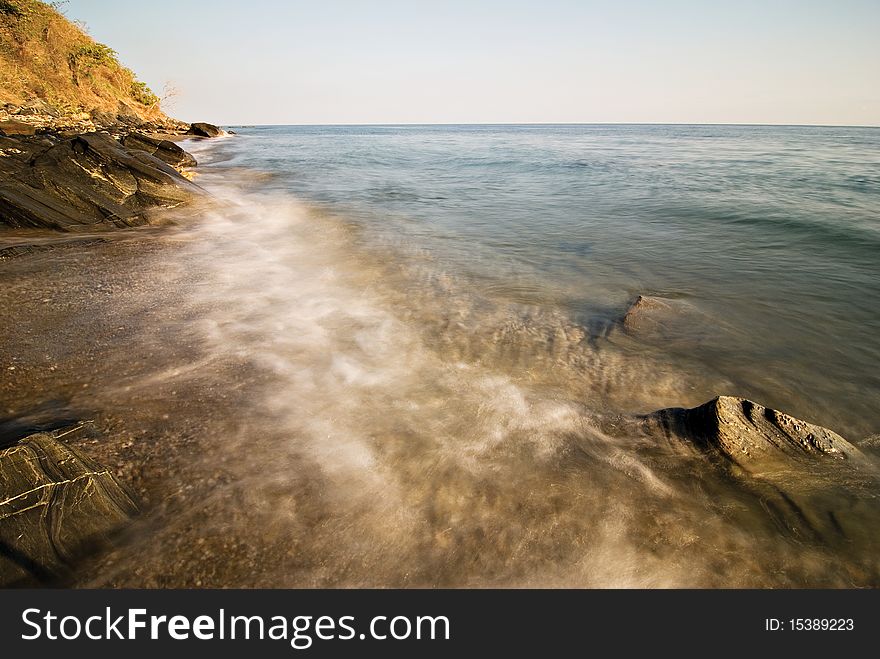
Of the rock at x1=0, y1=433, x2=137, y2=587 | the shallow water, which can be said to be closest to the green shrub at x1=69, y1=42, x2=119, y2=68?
the shallow water

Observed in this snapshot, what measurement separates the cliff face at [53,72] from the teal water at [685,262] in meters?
16.0

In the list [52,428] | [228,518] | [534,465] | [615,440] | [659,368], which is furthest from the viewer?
[659,368]

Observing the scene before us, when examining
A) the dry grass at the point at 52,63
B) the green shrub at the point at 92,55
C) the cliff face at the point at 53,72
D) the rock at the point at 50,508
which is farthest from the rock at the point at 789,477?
the green shrub at the point at 92,55

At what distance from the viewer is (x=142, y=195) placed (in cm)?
997

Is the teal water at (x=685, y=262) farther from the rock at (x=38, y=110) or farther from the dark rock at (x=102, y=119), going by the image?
the dark rock at (x=102, y=119)

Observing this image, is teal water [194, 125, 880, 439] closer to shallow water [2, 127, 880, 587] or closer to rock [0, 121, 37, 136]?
shallow water [2, 127, 880, 587]

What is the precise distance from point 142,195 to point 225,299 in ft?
21.8

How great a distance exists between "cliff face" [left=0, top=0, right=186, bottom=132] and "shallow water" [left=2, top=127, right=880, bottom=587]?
22.6 meters

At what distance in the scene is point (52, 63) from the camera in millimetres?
29016

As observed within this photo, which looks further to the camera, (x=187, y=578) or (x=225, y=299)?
(x=225, y=299)

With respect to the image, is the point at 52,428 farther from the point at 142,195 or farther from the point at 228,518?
the point at 142,195
